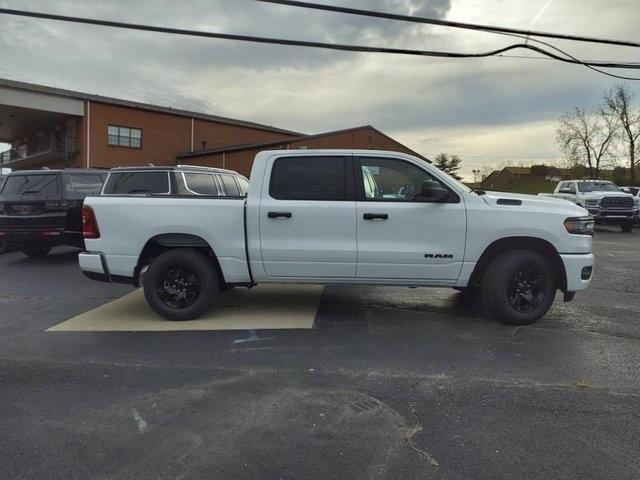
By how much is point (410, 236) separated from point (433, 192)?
1.84 feet

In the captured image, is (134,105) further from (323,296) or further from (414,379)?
(414,379)

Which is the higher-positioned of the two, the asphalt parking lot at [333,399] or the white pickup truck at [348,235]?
the white pickup truck at [348,235]

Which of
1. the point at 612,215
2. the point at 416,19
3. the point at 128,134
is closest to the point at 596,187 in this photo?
the point at 612,215

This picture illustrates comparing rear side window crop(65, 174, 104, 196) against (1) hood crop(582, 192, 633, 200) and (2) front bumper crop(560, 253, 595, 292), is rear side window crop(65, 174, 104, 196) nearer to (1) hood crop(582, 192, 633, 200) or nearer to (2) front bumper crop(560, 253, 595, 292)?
(2) front bumper crop(560, 253, 595, 292)

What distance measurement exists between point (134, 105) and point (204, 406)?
31853mm

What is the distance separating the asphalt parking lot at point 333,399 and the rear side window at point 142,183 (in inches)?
96.4

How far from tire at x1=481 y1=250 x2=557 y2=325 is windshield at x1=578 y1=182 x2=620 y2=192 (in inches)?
681

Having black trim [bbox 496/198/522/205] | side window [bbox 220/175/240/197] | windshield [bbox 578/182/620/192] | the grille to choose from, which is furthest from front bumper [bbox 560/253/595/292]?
Result: windshield [bbox 578/182/620/192]

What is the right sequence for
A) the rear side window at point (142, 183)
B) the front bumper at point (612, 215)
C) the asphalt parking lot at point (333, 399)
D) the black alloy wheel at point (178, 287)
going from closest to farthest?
the asphalt parking lot at point (333, 399) < the black alloy wheel at point (178, 287) < the rear side window at point (142, 183) < the front bumper at point (612, 215)

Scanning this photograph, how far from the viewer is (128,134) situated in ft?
105

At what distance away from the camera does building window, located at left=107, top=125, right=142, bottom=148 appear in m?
31.4

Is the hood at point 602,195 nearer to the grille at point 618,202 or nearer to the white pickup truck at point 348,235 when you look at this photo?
the grille at point 618,202

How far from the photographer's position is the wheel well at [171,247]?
5.81 meters

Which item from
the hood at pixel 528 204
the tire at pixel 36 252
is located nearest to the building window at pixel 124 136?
the tire at pixel 36 252
